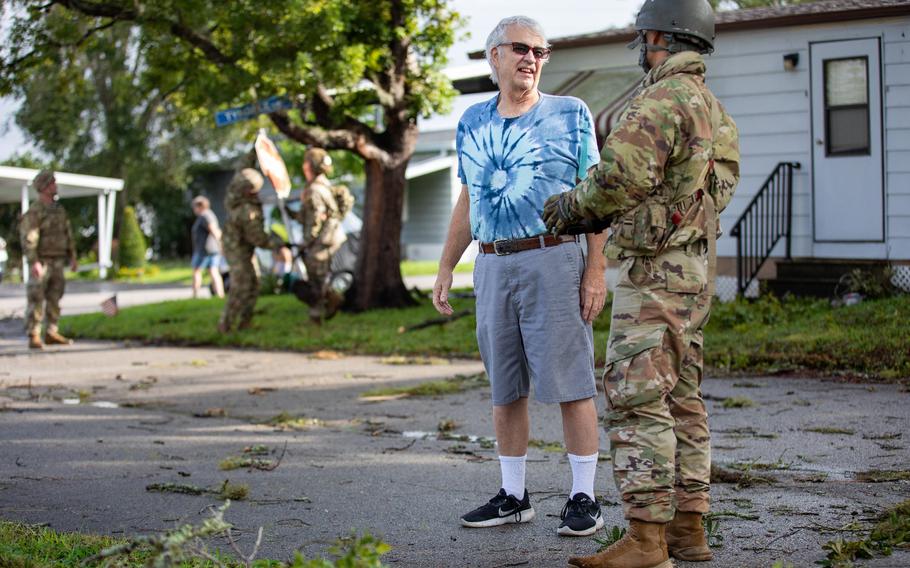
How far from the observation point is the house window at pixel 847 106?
14.3 metres

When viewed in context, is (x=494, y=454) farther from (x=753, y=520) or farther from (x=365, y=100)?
(x=365, y=100)

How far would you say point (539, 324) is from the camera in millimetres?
4887

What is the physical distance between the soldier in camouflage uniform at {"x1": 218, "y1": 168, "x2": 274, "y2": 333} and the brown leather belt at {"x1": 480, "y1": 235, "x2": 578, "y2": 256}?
10095mm

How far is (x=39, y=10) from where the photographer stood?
14.8m

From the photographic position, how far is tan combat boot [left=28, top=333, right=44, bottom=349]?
15047 millimetres

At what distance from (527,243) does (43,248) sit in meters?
11.7

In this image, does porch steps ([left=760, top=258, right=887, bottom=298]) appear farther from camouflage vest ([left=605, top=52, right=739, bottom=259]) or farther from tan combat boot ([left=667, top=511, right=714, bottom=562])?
camouflage vest ([left=605, top=52, right=739, bottom=259])

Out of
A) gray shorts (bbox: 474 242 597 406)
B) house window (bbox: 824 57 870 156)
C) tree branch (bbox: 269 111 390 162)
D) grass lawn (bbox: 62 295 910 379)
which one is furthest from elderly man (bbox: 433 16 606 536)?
tree branch (bbox: 269 111 390 162)

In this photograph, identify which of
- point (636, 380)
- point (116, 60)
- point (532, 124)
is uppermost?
point (116, 60)

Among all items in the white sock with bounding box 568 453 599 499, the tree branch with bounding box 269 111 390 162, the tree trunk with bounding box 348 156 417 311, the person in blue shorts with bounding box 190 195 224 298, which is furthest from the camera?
the person in blue shorts with bounding box 190 195 224 298

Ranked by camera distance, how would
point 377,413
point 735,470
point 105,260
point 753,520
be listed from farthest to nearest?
point 105,260 → point 377,413 → point 735,470 → point 753,520

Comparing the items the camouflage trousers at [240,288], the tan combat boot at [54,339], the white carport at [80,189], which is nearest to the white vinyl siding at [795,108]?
the camouflage trousers at [240,288]

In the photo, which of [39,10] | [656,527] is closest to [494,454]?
[656,527]

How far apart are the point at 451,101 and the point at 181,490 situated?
1156cm
